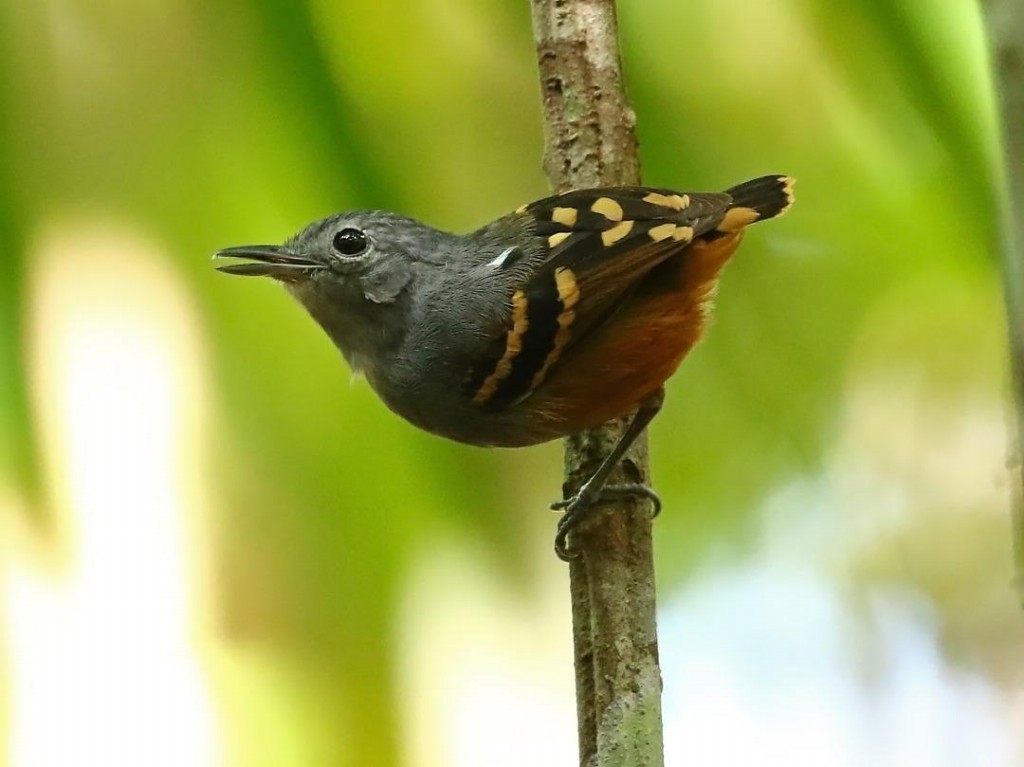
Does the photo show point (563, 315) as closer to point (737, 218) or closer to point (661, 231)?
point (661, 231)

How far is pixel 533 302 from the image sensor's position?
1.54 meters

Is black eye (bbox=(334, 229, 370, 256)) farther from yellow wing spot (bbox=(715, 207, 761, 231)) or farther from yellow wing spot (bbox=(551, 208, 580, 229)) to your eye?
yellow wing spot (bbox=(715, 207, 761, 231))

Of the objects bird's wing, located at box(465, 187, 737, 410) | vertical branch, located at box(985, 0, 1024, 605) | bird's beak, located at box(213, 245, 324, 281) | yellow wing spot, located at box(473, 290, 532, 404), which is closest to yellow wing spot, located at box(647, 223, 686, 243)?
bird's wing, located at box(465, 187, 737, 410)

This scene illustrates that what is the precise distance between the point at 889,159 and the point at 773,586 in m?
1.13

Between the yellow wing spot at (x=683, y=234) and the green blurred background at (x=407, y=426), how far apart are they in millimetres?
938

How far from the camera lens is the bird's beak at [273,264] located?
1.58 meters

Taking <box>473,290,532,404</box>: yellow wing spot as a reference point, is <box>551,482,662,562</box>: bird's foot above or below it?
below

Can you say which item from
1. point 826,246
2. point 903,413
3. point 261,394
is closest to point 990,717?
point 903,413

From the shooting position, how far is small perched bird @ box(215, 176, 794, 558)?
60.4 inches

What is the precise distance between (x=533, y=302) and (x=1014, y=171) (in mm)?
1010

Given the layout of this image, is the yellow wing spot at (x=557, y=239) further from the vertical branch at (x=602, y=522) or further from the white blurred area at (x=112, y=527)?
the white blurred area at (x=112, y=527)

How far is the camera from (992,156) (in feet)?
7.52

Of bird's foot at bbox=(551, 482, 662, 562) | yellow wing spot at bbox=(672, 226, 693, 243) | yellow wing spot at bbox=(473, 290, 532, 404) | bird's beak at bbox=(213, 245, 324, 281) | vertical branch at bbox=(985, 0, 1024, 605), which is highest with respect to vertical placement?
bird's beak at bbox=(213, 245, 324, 281)

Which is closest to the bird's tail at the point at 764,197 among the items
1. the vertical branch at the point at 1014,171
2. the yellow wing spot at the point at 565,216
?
the yellow wing spot at the point at 565,216
